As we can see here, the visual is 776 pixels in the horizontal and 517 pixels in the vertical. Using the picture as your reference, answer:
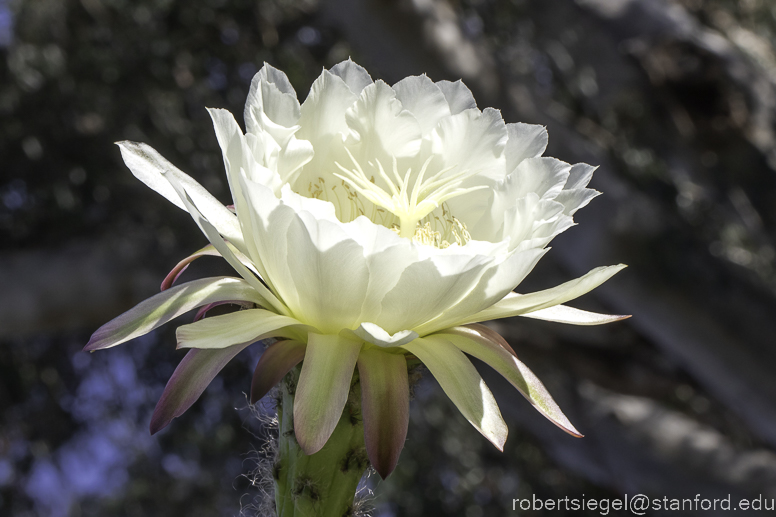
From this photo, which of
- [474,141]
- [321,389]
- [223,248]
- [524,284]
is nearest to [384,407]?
[321,389]

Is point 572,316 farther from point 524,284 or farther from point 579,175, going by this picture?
point 524,284

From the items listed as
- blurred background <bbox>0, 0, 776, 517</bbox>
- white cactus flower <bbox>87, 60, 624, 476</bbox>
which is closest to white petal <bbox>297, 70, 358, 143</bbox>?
white cactus flower <bbox>87, 60, 624, 476</bbox>

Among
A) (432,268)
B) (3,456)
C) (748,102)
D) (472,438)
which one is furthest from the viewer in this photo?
(472,438)

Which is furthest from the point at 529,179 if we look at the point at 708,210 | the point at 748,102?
the point at 708,210

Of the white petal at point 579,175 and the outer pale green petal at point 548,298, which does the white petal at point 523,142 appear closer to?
the white petal at point 579,175

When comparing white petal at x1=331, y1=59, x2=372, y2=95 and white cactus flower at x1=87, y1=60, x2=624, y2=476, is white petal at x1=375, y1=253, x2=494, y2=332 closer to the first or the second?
white cactus flower at x1=87, y1=60, x2=624, y2=476

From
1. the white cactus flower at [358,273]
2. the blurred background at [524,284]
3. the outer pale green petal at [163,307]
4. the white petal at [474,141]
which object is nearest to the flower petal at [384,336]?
the white cactus flower at [358,273]

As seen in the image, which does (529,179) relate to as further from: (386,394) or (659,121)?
(659,121)

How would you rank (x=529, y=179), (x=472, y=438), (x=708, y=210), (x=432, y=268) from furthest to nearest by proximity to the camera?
(x=472, y=438), (x=708, y=210), (x=529, y=179), (x=432, y=268)
